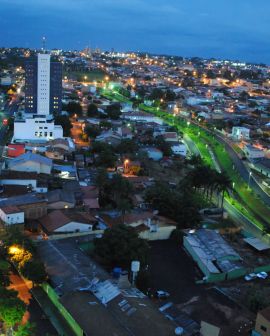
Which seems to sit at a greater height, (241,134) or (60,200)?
(241,134)

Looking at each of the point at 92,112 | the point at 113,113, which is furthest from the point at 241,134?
the point at 92,112

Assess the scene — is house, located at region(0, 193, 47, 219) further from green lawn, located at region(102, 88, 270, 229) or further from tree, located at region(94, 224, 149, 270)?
green lawn, located at region(102, 88, 270, 229)

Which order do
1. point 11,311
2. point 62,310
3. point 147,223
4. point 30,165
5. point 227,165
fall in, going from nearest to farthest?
point 11,311, point 62,310, point 147,223, point 30,165, point 227,165

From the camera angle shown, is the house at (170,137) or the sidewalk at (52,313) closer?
the sidewalk at (52,313)

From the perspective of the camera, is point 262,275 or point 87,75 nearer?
point 262,275

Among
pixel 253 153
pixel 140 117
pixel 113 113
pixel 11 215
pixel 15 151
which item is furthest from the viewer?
pixel 140 117

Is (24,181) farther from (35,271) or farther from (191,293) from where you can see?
(191,293)

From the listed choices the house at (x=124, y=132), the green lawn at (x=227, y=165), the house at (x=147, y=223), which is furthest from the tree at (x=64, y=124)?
the house at (x=147, y=223)

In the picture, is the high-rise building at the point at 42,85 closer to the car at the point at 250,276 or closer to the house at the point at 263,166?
the house at the point at 263,166

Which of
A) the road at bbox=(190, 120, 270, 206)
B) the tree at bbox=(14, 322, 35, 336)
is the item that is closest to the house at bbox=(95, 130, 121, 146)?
the road at bbox=(190, 120, 270, 206)
